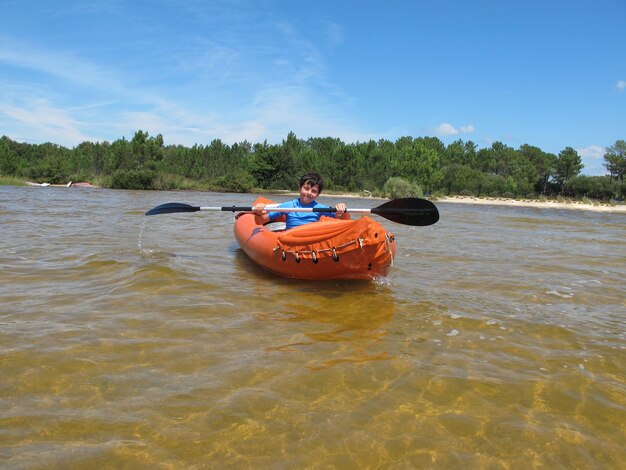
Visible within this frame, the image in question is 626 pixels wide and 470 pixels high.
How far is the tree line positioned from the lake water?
36.2 meters

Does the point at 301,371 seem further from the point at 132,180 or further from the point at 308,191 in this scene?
the point at 132,180

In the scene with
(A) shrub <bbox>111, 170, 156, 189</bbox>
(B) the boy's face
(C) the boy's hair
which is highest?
(A) shrub <bbox>111, 170, 156, 189</bbox>

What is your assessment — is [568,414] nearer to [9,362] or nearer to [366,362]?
[366,362]

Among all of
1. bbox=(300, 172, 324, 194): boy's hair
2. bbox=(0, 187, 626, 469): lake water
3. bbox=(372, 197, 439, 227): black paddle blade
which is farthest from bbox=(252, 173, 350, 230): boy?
bbox=(0, 187, 626, 469): lake water

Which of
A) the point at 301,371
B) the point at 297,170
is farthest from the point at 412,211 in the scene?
the point at 297,170

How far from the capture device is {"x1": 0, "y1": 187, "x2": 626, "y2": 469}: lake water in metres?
1.99

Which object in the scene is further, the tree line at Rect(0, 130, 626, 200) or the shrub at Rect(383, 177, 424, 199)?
the tree line at Rect(0, 130, 626, 200)

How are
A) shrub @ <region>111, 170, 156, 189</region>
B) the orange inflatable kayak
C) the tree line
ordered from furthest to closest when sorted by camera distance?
the tree line → shrub @ <region>111, 170, 156, 189</region> → the orange inflatable kayak

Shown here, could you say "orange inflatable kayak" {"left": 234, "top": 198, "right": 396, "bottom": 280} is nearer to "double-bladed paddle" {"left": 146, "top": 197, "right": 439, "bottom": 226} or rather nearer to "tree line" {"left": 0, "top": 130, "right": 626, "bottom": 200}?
"double-bladed paddle" {"left": 146, "top": 197, "right": 439, "bottom": 226}

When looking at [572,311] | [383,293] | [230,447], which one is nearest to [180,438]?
[230,447]

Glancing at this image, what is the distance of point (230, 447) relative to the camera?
1971mm

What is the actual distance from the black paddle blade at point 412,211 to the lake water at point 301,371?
0.77 metres

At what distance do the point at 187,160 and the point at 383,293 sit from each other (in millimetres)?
53086

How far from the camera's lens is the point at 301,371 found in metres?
2.75
